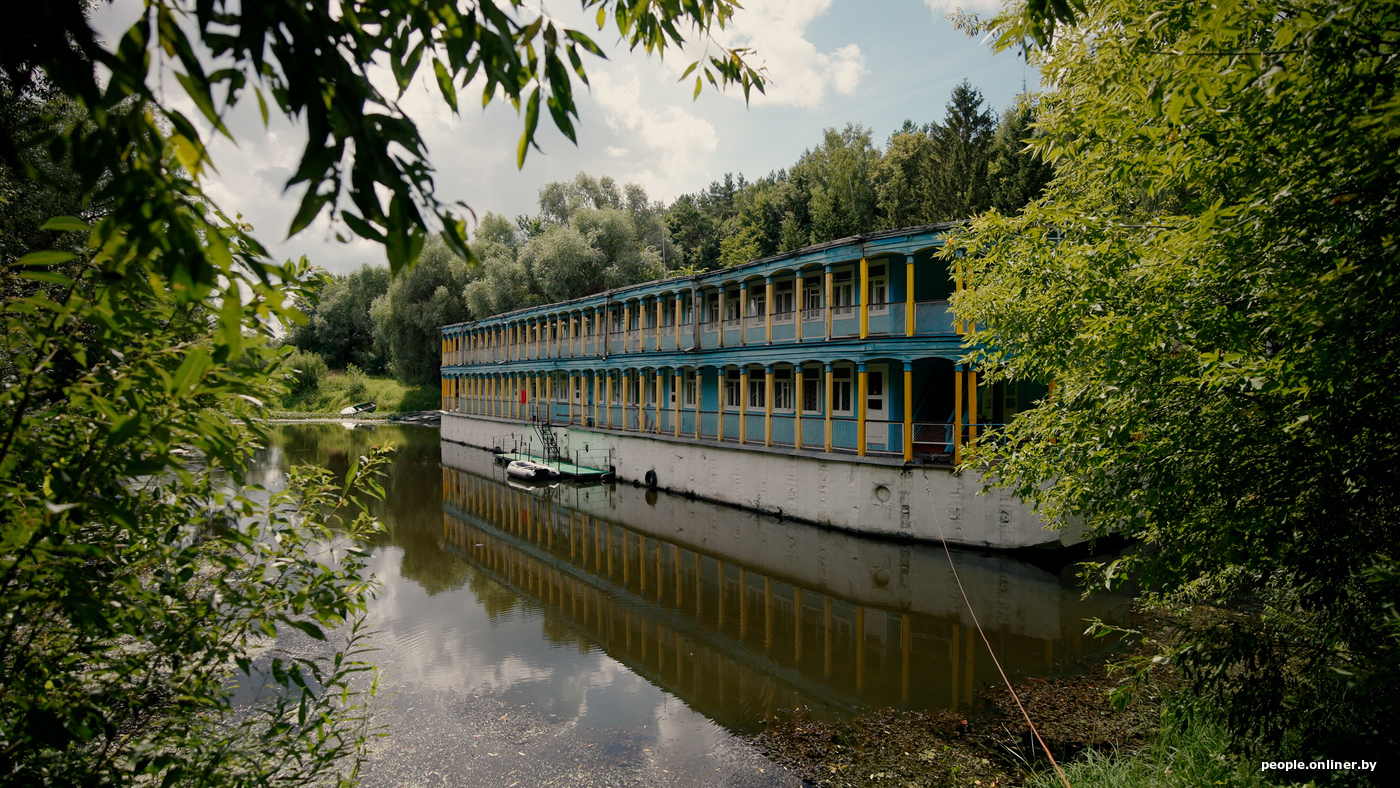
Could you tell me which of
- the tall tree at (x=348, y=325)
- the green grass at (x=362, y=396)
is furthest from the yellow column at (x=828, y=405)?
the tall tree at (x=348, y=325)

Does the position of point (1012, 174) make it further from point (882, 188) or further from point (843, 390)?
point (843, 390)

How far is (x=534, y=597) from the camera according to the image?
13.0 meters

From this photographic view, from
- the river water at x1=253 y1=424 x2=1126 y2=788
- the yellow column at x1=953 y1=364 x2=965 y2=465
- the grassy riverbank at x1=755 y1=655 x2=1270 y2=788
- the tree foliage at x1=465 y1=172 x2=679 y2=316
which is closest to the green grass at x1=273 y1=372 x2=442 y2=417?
the tree foliage at x1=465 y1=172 x2=679 y2=316

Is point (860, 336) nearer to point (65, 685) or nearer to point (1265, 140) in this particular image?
point (1265, 140)

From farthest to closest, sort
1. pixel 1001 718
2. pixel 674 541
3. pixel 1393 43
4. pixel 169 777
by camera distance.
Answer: pixel 674 541, pixel 1001 718, pixel 1393 43, pixel 169 777

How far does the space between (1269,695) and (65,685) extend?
6.14 meters

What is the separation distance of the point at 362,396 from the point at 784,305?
53981mm

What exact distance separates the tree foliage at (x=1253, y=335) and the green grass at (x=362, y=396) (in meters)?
58.3

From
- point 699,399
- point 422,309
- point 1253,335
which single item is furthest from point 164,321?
point 422,309

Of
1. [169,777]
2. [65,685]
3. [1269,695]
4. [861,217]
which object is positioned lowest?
[1269,695]

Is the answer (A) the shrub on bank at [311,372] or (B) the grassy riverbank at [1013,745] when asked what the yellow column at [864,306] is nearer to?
(B) the grassy riverbank at [1013,745]

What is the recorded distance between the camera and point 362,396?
63.6m

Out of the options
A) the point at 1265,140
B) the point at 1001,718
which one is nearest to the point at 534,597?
the point at 1001,718

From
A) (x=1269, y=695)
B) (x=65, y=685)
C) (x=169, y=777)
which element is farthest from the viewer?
(x=1269, y=695)
